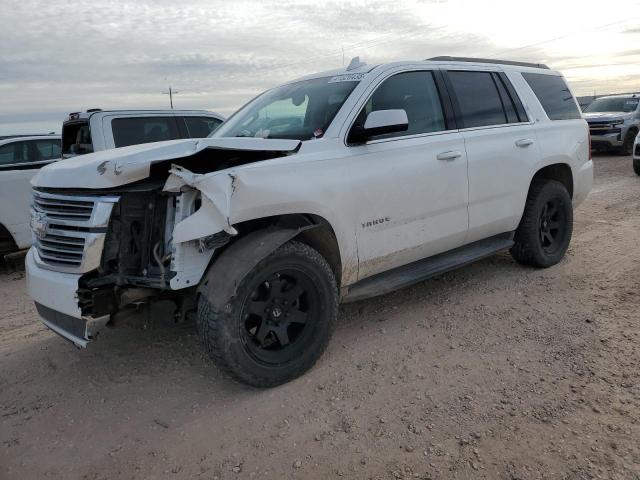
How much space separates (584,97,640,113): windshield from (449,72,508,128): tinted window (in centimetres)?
1430

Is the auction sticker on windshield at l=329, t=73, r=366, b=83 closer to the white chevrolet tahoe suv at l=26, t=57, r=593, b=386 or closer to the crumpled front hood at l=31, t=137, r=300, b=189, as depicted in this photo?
the white chevrolet tahoe suv at l=26, t=57, r=593, b=386

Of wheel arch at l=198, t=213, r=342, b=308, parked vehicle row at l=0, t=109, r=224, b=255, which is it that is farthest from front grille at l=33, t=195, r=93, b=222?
Answer: parked vehicle row at l=0, t=109, r=224, b=255

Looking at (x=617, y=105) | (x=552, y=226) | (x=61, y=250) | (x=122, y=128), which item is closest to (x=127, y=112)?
(x=122, y=128)

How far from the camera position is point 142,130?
23.9ft

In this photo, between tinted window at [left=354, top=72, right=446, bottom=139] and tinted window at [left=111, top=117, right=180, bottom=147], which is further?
tinted window at [left=111, top=117, right=180, bottom=147]

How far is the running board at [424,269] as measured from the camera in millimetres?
3936

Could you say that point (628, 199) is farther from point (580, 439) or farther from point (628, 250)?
point (580, 439)

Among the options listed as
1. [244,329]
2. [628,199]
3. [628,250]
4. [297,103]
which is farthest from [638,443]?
Answer: [628,199]

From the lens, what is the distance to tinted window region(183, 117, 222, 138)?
784cm

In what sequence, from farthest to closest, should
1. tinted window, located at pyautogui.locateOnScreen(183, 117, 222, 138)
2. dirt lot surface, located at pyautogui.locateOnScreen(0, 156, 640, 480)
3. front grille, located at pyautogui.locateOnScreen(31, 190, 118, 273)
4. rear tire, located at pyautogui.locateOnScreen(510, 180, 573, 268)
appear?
1. tinted window, located at pyautogui.locateOnScreen(183, 117, 222, 138)
2. rear tire, located at pyautogui.locateOnScreen(510, 180, 573, 268)
3. front grille, located at pyautogui.locateOnScreen(31, 190, 118, 273)
4. dirt lot surface, located at pyautogui.locateOnScreen(0, 156, 640, 480)

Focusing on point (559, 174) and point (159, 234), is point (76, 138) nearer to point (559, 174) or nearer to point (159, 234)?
point (159, 234)

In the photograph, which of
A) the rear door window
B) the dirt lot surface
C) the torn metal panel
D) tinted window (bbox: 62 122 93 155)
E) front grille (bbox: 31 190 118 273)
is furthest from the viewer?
tinted window (bbox: 62 122 93 155)

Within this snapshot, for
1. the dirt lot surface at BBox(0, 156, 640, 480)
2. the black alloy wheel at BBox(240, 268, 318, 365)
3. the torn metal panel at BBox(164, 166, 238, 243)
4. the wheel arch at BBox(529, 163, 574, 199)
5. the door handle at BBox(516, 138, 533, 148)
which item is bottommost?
the dirt lot surface at BBox(0, 156, 640, 480)

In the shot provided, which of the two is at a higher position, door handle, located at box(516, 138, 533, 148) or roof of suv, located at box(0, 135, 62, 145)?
roof of suv, located at box(0, 135, 62, 145)
